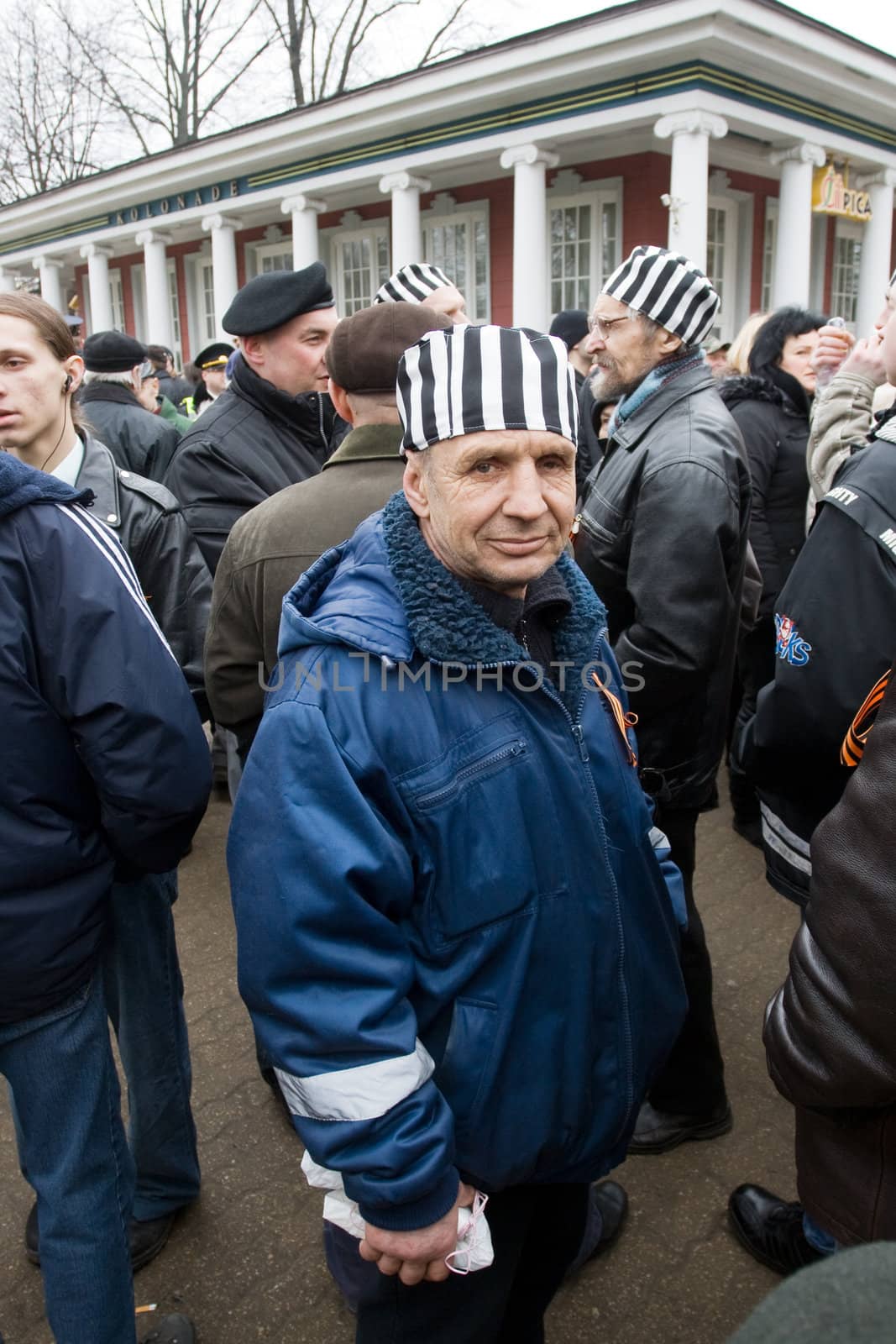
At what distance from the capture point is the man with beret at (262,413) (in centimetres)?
318

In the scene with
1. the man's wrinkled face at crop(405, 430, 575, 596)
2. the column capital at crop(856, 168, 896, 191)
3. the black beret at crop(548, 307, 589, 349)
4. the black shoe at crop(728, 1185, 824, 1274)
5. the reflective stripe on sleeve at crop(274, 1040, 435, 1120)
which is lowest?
the black shoe at crop(728, 1185, 824, 1274)

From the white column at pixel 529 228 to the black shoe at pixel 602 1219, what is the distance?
39.4 ft

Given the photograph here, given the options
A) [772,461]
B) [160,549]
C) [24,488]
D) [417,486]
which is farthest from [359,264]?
[417,486]

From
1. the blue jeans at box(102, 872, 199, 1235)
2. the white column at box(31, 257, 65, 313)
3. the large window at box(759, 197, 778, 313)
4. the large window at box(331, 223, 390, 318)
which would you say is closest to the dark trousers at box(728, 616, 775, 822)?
the blue jeans at box(102, 872, 199, 1235)

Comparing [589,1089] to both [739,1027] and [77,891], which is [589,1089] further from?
[739,1027]

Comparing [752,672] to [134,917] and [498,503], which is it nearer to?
[134,917]

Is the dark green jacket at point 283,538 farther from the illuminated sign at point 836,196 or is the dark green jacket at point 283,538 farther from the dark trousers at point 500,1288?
the illuminated sign at point 836,196

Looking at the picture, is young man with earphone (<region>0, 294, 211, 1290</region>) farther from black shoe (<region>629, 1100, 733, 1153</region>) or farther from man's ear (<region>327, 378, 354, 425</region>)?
black shoe (<region>629, 1100, 733, 1153</region>)

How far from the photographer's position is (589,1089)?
5.30 feet

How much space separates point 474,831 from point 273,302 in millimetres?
2348

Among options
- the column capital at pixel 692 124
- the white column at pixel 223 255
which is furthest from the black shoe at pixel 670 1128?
the white column at pixel 223 255

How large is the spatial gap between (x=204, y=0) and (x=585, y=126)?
2207 centimetres

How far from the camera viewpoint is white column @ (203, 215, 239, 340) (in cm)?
1784

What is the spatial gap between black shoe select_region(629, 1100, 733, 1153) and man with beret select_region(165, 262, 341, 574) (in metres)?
2.07
